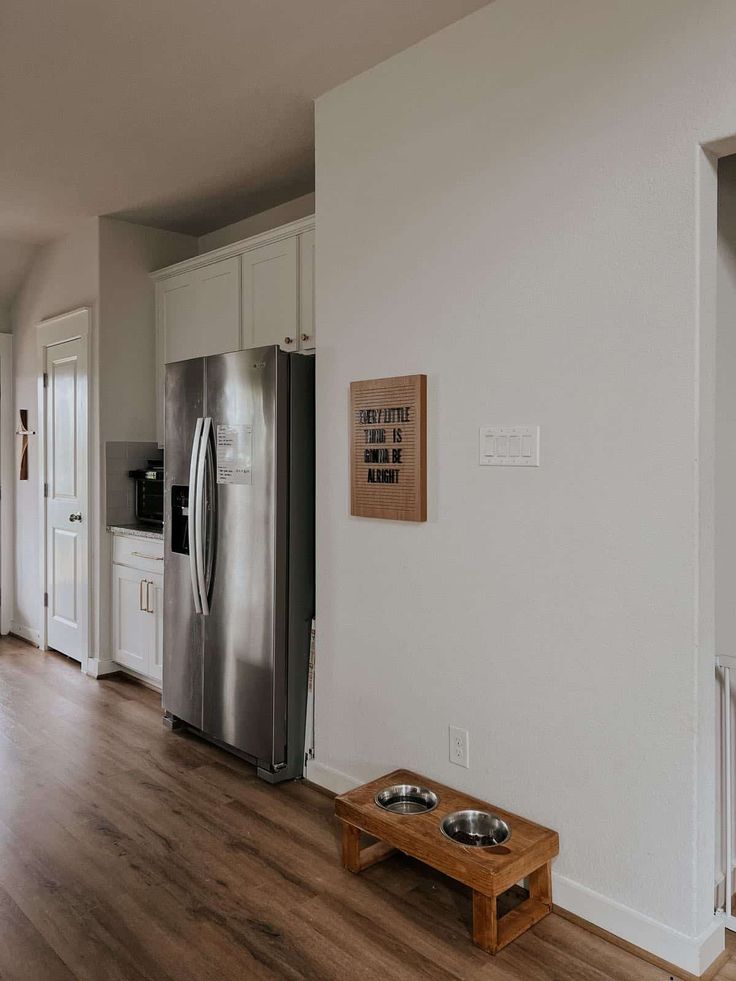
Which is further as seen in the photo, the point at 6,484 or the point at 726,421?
the point at 6,484

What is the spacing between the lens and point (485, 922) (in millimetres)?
1948

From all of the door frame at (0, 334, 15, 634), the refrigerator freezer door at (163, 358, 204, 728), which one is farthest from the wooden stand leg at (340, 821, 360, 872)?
the door frame at (0, 334, 15, 634)

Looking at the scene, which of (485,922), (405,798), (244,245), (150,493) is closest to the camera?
(485,922)

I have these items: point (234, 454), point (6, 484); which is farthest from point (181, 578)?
point (6, 484)

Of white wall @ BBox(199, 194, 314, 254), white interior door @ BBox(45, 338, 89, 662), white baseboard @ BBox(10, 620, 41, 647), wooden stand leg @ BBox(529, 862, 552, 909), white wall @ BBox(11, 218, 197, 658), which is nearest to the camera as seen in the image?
wooden stand leg @ BBox(529, 862, 552, 909)

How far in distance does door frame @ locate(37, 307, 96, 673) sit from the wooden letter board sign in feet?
7.73

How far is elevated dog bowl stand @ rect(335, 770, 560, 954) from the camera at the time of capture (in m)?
1.94

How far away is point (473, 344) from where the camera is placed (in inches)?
92.5

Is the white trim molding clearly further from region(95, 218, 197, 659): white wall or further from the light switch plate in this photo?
the light switch plate

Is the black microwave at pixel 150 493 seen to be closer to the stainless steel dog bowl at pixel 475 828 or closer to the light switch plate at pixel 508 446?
the light switch plate at pixel 508 446

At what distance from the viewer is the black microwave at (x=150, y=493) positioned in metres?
4.29

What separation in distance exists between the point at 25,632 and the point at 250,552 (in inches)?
126

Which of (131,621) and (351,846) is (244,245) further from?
(351,846)

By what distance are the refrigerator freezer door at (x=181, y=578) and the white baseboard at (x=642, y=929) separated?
1769mm
